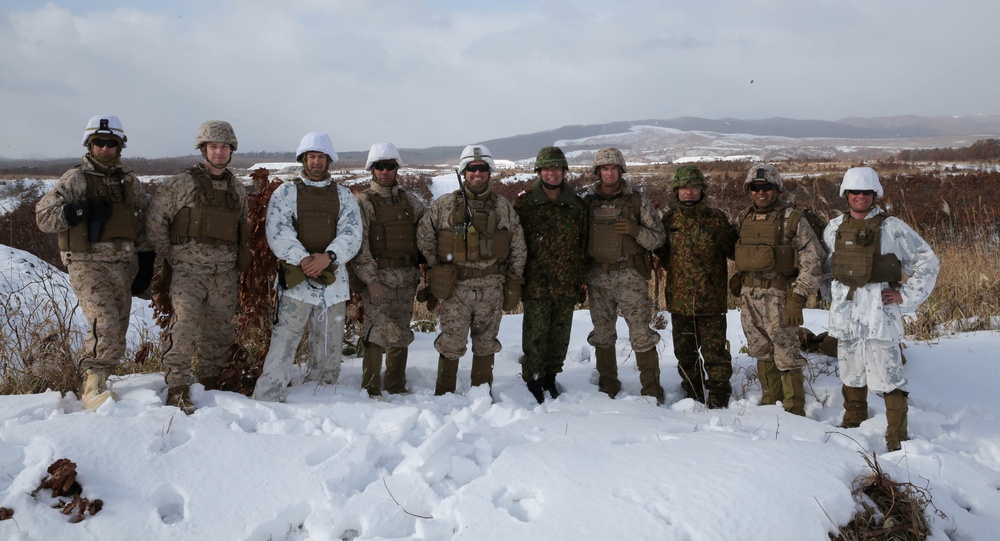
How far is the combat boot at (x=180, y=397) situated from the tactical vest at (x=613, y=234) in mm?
3338

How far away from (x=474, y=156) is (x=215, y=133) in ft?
6.42

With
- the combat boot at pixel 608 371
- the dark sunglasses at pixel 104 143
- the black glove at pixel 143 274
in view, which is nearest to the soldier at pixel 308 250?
the black glove at pixel 143 274

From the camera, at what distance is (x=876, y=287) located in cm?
414

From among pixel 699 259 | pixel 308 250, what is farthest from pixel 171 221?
pixel 699 259

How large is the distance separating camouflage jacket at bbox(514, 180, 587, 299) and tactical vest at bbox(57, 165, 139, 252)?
302 cm

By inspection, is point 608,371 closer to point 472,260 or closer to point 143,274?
point 472,260

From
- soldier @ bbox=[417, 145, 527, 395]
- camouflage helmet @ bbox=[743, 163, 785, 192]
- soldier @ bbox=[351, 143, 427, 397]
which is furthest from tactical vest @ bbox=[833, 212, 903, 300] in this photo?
soldier @ bbox=[351, 143, 427, 397]

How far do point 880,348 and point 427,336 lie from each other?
4.37 meters

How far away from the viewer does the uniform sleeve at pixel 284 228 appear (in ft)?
13.8

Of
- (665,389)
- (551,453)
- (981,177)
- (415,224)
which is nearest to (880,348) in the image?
(665,389)

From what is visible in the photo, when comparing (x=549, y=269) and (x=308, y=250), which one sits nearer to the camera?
(x=308, y=250)

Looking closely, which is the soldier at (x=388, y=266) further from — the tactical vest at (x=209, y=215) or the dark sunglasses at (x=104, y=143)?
the dark sunglasses at (x=104, y=143)

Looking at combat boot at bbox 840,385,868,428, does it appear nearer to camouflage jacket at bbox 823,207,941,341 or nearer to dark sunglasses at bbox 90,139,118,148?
camouflage jacket at bbox 823,207,941,341

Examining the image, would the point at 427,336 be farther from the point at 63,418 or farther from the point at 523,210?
the point at 63,418
